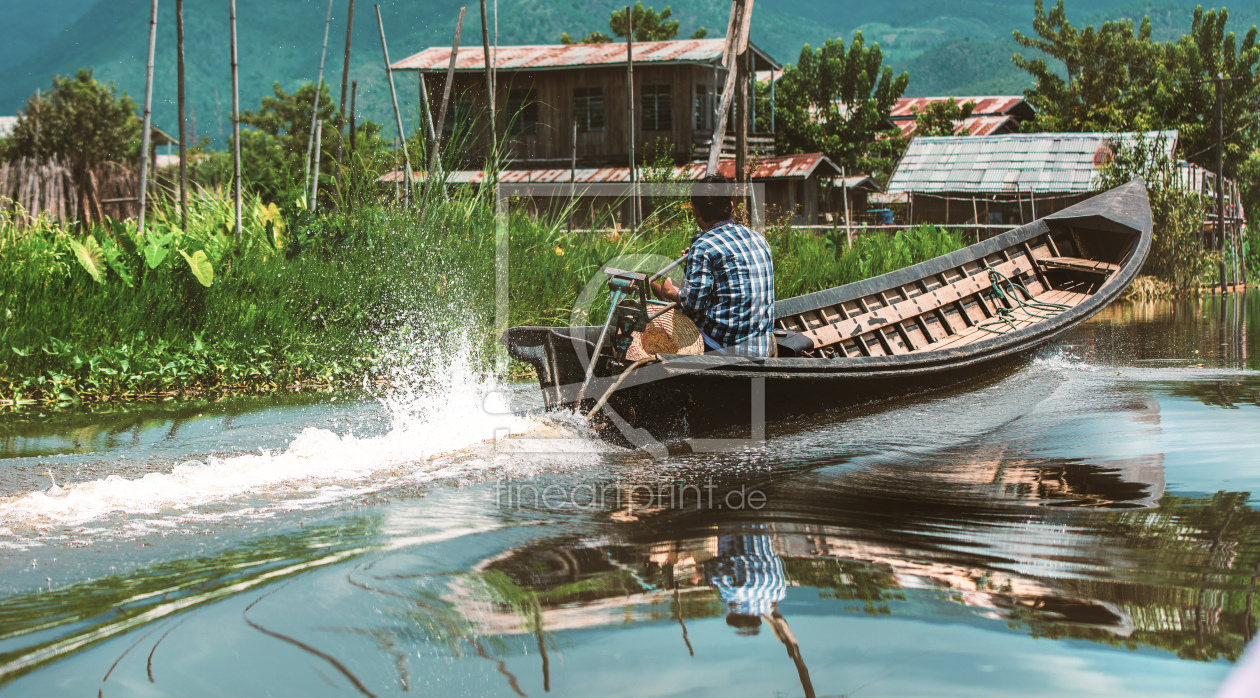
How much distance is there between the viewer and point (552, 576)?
396 centimetres

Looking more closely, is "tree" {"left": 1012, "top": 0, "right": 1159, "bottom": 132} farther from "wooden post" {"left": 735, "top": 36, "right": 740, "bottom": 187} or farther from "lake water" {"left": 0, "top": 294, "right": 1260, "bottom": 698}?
"lake water" {"left": 0, "top": 294, "right": 1260, "bottom": 698}

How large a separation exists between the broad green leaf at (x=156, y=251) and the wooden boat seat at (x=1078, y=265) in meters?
9.07

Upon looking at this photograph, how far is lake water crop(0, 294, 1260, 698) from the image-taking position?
10.2 ft

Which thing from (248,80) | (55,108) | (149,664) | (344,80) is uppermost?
(248,80)

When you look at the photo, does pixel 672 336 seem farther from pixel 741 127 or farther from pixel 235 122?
pixel 741 127

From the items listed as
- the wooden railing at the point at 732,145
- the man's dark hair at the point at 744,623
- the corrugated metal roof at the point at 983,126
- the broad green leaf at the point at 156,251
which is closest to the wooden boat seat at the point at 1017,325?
the man's dark hair at the point at 744,623

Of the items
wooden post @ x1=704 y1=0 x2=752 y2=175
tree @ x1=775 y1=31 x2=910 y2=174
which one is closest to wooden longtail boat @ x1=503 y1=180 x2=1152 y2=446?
wooden post @ x1=704 y1=0 x2=752 y2=175

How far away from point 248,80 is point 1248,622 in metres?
162

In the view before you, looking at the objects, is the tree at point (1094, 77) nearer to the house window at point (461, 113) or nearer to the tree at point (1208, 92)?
the tree at point (1208, 92)

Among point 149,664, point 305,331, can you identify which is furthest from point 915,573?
point 305,331

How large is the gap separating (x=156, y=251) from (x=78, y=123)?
68.6 feet

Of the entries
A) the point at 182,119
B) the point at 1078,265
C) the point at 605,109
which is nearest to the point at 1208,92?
the point at 605,109

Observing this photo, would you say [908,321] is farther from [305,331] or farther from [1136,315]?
[1136,315]

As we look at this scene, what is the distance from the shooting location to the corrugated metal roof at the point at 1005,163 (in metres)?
23.7
